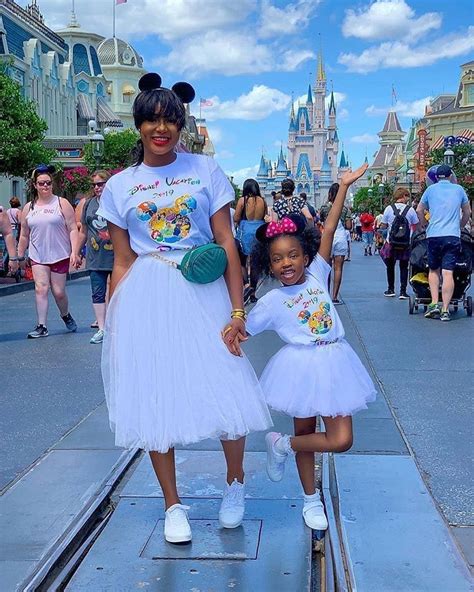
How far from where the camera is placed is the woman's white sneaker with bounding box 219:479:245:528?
357 cm

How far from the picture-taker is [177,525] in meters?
3.44

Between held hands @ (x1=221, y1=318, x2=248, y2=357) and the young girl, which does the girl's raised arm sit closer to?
the young girl

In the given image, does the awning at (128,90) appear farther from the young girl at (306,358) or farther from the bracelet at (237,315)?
the bracelet at (237,315)

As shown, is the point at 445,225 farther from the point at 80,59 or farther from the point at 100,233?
the point at 80,59

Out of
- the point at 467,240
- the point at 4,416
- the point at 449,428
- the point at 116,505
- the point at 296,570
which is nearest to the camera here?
the point at 296,570

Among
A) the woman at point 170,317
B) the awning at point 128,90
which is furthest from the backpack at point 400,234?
the awning at point 128,90

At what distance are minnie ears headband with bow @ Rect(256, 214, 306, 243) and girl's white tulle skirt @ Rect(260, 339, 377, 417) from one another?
1.50ft

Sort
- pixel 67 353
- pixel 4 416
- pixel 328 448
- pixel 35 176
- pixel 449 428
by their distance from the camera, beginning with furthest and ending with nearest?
1. pixel 35 176
2. pixel 67 353
3. pixel 4 416
4. pixel 449 428
5. pixel 328 448

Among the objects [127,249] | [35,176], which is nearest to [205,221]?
[127,249]

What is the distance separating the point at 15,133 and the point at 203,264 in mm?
22337

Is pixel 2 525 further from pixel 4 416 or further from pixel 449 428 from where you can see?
pixel 449 428

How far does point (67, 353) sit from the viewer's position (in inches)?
335

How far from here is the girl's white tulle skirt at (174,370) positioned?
3.35 meters

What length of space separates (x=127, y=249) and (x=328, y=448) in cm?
113
